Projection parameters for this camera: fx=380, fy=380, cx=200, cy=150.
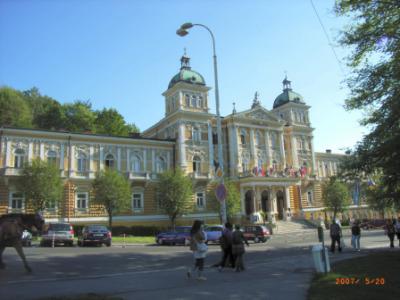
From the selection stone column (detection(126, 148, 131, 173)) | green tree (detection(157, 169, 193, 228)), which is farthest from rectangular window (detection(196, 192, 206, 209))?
stone column (detection(126, 148, 131, 173))

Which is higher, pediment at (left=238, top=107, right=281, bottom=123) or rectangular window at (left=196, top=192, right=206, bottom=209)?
pediment at (left=238, top=107, right=281, bottom=123)

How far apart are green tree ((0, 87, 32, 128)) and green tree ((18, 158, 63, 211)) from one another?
22237 millimetres

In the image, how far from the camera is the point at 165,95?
54.4 metres

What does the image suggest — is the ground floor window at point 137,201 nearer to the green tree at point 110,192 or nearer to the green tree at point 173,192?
the green tree at point 173,192

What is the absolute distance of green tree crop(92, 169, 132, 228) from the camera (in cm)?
3841

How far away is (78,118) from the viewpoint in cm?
5966

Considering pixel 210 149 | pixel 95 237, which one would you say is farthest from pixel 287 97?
pixel 95 237

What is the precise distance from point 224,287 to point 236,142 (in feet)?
147

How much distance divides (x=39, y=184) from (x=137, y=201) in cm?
1348

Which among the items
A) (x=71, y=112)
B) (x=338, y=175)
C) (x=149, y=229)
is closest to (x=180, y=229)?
(x=149, y=229)

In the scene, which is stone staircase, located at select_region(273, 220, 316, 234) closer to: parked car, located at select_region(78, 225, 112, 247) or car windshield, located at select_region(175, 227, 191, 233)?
car windshield, located at select_region(175, 227, 191, 233)

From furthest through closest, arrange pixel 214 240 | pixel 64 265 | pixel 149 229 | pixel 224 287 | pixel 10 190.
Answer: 1. pixel 149 229
2. pixel 10 190
3. pixel 214 240
4. pixel 64 265
5. pixel 224 287

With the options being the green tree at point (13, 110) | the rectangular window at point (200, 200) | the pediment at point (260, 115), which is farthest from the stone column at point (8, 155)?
the pediment at point (260, 115)

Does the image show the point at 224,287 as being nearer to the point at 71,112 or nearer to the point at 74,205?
the point at 74,205
